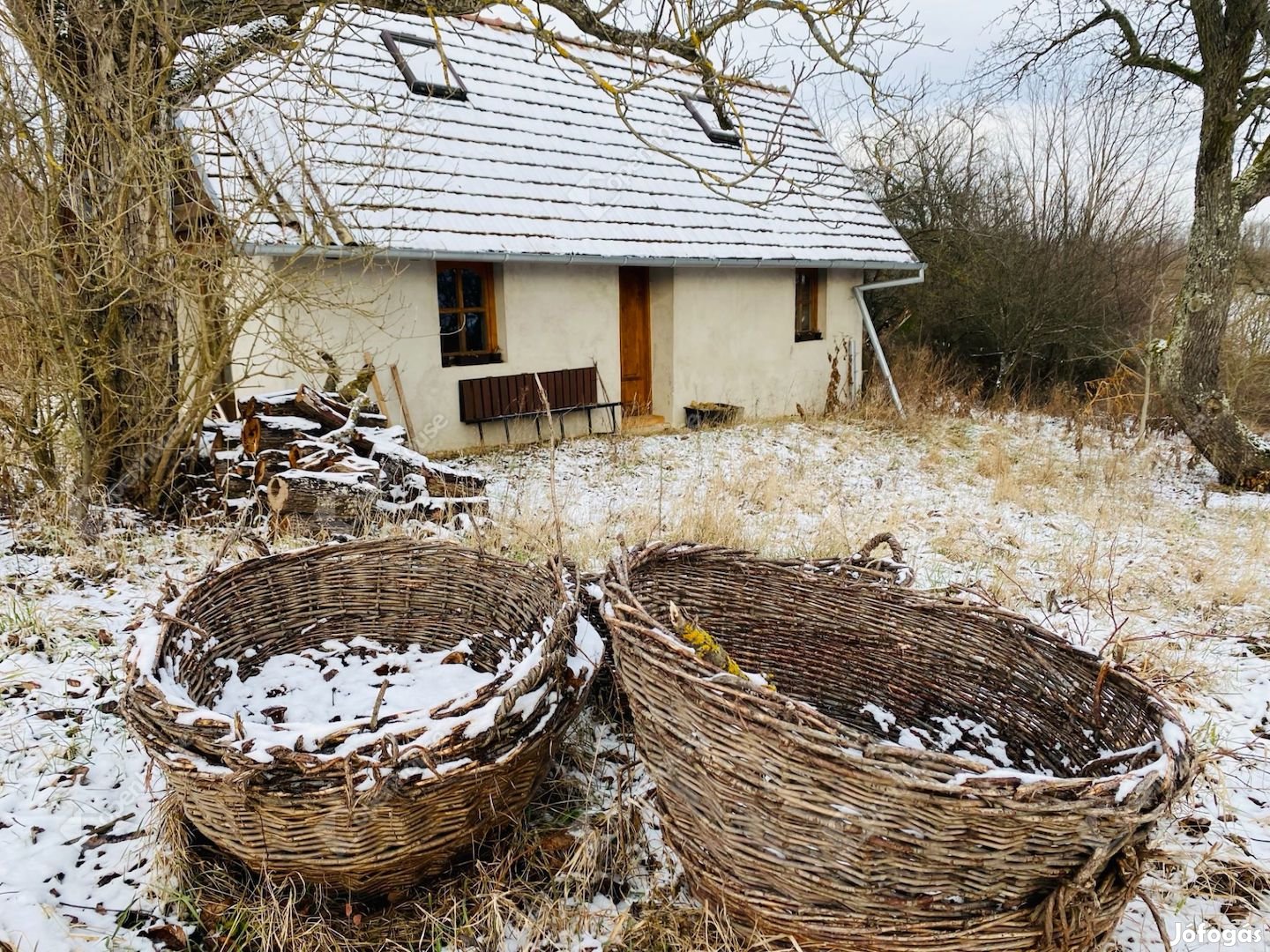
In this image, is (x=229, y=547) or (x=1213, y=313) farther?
(x=1213, y=313)

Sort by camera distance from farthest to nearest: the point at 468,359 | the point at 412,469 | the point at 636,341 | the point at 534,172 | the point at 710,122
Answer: the point at 710,122, the point at 636,341, the point at 534,172, the point at 468,359, the point at 412,469

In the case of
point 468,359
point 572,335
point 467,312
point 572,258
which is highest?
point 572,258

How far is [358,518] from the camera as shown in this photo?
169 inches

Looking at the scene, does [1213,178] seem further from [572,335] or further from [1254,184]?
[572,335]

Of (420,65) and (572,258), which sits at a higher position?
(420,65)

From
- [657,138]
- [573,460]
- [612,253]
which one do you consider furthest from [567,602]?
[657,138]

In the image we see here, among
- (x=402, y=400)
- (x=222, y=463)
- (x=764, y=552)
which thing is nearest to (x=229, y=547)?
(x=222, y=463)

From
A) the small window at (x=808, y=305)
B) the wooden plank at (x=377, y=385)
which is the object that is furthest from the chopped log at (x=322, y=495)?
the small window at (x=808, y=305)

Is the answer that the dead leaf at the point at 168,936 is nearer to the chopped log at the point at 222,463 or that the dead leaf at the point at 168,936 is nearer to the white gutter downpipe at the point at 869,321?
the chopped log at the point at 222,463

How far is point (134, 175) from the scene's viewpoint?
3.93m

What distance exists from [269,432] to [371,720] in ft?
12.3

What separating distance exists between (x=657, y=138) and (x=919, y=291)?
5.94 m

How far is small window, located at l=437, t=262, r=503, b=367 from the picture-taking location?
7980mm

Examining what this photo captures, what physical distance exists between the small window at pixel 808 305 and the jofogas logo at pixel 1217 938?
988 cm
